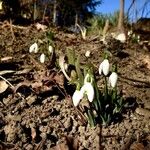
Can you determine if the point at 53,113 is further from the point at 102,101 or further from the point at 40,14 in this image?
the point at 40,14

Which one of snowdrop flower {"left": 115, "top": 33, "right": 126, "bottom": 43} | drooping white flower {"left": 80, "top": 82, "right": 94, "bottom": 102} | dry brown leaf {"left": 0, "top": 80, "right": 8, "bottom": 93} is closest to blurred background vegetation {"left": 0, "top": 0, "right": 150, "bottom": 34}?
snowdrop flower {"left": 115, "top": 33, "right": 126, "bottom": 43}

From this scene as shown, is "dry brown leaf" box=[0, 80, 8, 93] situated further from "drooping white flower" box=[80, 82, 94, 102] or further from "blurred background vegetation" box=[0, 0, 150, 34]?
"blurred background vegetation" box=[0, 0, 150, 34]

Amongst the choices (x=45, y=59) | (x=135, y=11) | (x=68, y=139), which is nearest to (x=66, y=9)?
(x=135, y=11)

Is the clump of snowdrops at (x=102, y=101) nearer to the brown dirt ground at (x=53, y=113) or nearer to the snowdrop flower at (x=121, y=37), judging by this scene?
the brown dirt ground at (x=53, y=113)

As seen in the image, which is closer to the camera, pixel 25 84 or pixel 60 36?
pixel 25 84

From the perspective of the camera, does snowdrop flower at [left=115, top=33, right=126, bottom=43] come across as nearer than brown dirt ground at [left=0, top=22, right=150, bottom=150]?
No

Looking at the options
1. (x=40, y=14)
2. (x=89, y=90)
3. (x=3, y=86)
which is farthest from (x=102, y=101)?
(x=40, y=14)

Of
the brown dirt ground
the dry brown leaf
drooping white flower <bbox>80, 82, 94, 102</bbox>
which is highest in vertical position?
drooping white flower <bbox>80, 82, 94, 102</bbox>

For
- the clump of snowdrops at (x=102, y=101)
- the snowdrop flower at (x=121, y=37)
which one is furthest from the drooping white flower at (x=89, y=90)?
the snowdrop flower at (x=121, y=37)

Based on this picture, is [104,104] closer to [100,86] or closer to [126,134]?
[126,134]
